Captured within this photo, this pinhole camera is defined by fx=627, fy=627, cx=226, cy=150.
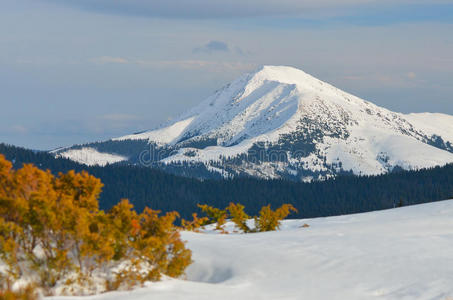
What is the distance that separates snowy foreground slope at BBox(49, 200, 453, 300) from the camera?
26422mm

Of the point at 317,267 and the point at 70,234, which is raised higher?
the point at 70,234

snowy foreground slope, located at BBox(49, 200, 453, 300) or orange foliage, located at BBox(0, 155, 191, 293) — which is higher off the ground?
orange foliage, located at BBox(0, 155, 191, 293)

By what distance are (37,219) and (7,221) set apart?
1986 millimetres

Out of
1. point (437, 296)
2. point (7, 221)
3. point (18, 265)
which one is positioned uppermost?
point (7, 221)

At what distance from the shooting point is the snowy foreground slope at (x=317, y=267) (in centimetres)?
2642

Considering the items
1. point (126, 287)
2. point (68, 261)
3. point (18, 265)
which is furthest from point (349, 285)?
point (18, 265)

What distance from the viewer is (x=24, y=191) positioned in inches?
1077

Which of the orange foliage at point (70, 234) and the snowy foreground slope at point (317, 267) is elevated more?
the orange foliage at point (70, 234)

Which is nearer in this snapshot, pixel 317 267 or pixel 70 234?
pixel 70 234

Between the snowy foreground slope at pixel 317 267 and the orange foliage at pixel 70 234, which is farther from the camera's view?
the snowy foreground slope at pixel 317 267

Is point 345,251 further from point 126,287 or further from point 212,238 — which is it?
point 126,287

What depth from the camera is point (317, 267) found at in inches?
1192

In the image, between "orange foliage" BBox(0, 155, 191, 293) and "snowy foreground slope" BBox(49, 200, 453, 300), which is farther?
"snowy foreground slope" BBox(49, 200, 453, 300)

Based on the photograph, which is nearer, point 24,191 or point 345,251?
point 24,191
